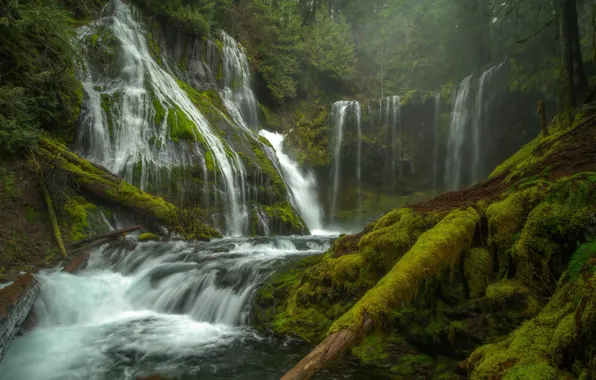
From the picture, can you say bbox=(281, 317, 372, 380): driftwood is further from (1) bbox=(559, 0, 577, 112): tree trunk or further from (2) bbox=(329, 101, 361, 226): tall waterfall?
(2) bbox=(329, 101, 361, 226): tall waterfall

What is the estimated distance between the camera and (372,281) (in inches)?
190

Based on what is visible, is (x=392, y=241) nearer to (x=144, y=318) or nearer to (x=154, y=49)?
(x=144, y=318)

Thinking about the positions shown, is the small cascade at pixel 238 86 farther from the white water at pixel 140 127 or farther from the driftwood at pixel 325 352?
the driftwood at pixel 325 352

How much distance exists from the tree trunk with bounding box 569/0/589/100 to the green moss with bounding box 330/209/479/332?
6606 mm

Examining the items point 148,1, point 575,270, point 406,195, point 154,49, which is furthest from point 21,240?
point 406,195

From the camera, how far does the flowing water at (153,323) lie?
15.5ft

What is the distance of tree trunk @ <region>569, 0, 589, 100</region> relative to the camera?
8.31m

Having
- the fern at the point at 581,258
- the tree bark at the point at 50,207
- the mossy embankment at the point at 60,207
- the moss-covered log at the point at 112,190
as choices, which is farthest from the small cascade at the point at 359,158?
the fern at the point at 581,258

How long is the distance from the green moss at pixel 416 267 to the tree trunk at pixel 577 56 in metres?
6.61

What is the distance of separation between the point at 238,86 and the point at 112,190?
45.5 ft

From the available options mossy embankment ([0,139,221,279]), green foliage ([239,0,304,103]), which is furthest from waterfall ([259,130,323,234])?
mossy embankment ([0,139,221,279])

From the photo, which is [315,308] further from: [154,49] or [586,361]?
[154,49]

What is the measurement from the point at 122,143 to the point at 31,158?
4.14 meters

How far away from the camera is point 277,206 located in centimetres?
1586
